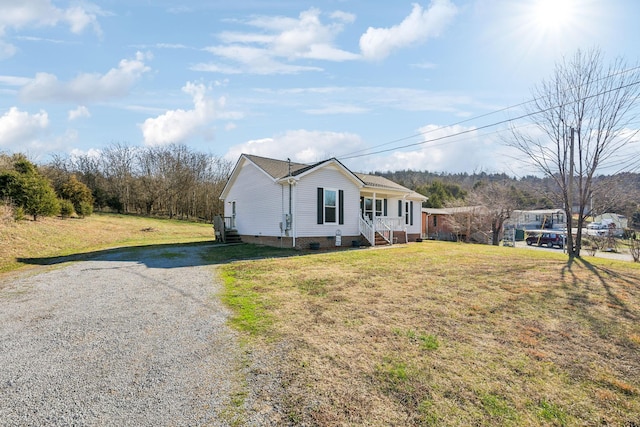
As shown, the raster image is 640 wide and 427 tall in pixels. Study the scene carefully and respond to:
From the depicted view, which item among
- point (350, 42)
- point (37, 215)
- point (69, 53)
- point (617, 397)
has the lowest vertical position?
point (617, 397)

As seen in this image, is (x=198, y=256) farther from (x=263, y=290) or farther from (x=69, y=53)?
(x=69, y=53)

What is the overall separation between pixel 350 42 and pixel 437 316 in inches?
481

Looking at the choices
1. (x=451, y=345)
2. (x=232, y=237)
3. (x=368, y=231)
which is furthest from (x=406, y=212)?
(x=451, y=345)

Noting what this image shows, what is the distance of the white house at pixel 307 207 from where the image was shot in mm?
15734

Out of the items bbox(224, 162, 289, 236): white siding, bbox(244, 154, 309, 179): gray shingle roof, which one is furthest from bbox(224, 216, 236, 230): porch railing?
bbox(244, 154, 309, 179): gray shingle roof

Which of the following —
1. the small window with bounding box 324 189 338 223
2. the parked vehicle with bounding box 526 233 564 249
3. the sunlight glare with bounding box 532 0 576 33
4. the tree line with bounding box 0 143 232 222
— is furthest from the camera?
the tree line with bounding box 0 143 232 222

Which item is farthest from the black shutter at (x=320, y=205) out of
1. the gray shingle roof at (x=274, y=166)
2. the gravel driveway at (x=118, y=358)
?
the gravel driveway at (x=118, y=358)

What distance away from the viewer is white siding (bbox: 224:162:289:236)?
54.4 ft

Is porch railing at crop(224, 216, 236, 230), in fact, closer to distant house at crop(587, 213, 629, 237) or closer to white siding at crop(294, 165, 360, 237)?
white siding at crop(294, 165, 360, 237)

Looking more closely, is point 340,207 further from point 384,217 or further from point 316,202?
point 384,217

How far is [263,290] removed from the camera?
7398 mm

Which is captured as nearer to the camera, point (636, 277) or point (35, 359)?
point (35, 359)

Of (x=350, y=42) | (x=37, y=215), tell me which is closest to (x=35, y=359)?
A: (x=350, y=42)

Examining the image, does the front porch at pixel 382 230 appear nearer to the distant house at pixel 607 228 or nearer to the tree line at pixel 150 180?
the distant house at pixel 607 228
